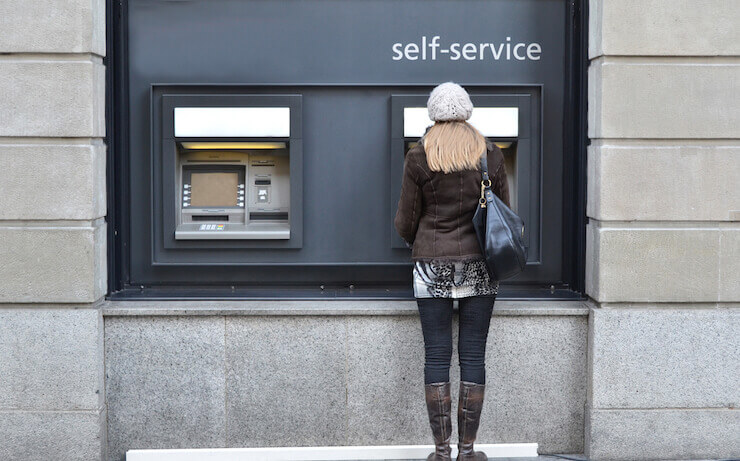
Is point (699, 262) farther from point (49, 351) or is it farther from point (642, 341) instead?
point (49, 351)

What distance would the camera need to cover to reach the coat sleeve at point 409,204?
15.9 feet

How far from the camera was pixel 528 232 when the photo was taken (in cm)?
565

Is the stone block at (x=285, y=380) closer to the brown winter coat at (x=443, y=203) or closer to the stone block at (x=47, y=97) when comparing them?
the brown winter coat at (x=443, y=203)

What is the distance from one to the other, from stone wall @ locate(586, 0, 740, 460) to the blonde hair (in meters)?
0.89

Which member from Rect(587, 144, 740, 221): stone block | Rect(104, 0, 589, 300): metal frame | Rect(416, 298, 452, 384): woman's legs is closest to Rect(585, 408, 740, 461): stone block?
Rect(104, 0, 589, 300): metal frame

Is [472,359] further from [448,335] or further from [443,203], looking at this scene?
[443,203]

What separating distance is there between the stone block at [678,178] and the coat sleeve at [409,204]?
1115mm

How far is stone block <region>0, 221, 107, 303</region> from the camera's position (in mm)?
5176

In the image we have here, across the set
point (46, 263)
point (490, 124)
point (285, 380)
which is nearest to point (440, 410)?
point (285, 380)

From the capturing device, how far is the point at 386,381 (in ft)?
17.7

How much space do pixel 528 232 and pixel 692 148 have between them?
105 centimetres

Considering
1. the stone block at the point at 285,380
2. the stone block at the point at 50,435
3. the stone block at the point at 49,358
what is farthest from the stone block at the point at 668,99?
the stone block at the point at 50,435

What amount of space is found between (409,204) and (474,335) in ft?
2.52

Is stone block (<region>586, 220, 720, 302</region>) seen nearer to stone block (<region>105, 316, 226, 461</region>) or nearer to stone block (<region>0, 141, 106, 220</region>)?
stone block (<region>105, 316, 226, 461</region>)
